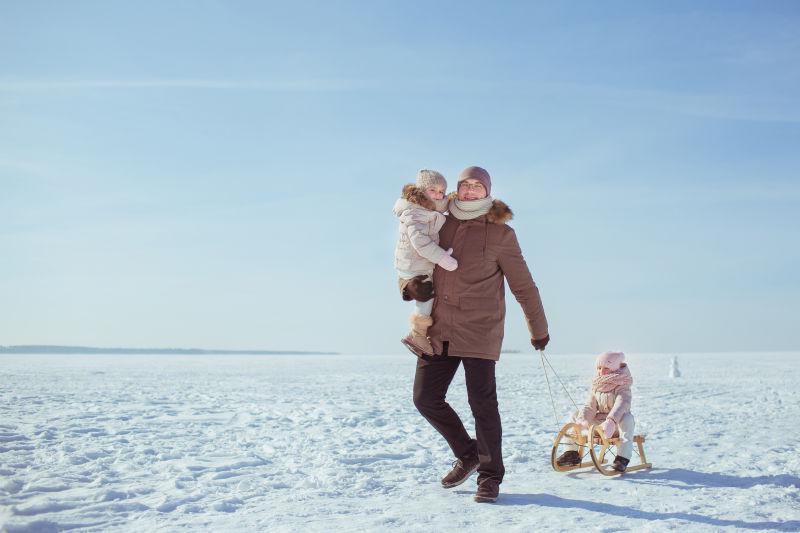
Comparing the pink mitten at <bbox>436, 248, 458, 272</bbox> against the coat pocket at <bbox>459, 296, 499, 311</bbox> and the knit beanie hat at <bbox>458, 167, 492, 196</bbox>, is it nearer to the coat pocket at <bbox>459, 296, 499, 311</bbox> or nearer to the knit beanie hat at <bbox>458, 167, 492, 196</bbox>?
the coat pocket at <bbox>459, 296, 499, 311</bbox>

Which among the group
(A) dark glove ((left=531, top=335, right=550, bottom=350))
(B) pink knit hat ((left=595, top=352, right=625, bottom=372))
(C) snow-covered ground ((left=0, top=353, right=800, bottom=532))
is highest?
(A) dark glove ((left=531, top=335, right=550, bottom=350))

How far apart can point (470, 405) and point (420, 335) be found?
51cm

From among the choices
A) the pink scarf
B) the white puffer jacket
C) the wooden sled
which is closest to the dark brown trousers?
the white puffer jacket

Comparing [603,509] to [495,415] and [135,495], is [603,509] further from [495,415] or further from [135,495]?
[135,495]

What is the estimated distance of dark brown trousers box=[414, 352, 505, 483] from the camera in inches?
156

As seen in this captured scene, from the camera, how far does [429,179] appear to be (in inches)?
155

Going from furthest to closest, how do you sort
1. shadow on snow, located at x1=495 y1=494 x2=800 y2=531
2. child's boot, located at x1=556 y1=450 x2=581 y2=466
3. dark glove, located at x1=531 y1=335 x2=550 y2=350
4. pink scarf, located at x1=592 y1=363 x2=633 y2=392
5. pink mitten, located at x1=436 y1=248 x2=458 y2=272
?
1. pink scarf, located at x1=592 y1=363 x2=633 y2=392
2. child's boot, located at x1=556 y1=450 x2=581 y2=466
3. dark glove, located at x1=531 y1=335 x2=550 y2=350
4. pink mitten, located at x1=436 y1=248 x2=458 y2=272
5. shadow on snow, located at x1=495 y1=494 x2=800 y2=531

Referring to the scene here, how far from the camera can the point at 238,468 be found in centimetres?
486

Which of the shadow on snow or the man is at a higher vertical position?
the man

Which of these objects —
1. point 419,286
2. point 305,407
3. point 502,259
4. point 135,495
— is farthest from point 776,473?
point 305,407

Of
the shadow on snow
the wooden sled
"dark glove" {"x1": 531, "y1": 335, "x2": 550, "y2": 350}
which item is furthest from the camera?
the wooden sled

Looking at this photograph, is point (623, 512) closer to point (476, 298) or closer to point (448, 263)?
point (476, 298)

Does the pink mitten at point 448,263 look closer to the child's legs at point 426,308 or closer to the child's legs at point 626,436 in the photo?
the child's legs at point 426,308

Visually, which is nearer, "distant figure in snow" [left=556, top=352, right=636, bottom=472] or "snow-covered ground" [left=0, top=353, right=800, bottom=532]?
"snow-covered ground" [left=0, top=353, right=800, bottom=532]
